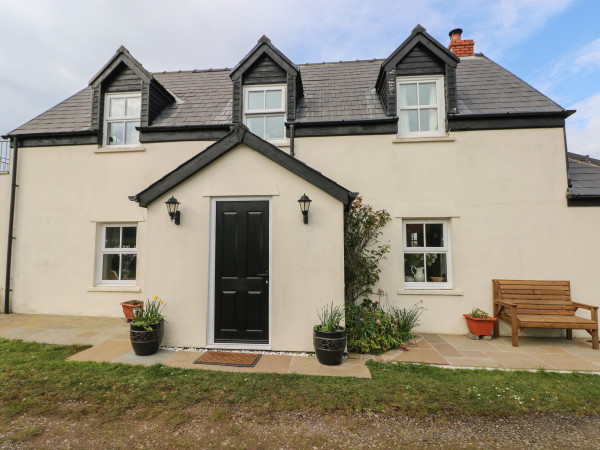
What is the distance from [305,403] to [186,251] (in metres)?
3.44

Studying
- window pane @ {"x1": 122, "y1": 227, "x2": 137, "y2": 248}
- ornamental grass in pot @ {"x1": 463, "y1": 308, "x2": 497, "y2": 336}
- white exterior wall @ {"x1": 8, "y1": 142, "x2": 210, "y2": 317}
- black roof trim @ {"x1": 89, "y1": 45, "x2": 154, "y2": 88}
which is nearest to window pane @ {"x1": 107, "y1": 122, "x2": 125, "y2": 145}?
white exterior wall @ {"x1": 8, "y1": 142, "x2": 210, "y2": 317}

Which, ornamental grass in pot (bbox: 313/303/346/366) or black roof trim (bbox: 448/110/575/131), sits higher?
black roof trim (bbox: 448/110/575/131)

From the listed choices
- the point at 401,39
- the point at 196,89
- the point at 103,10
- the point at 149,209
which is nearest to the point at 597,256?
the point at 401,39

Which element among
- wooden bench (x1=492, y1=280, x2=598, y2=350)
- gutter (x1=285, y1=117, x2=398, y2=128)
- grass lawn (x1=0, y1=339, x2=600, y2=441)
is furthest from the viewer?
gutter (x1=285, y1=117, x2=398, y2=128)

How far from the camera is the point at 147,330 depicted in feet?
16.5

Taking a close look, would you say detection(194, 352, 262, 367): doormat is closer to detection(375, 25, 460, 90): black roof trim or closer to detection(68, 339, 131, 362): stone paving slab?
detection(68, 339, 131, 362): stone paving slab

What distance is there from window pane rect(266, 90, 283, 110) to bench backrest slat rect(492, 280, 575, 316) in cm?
710

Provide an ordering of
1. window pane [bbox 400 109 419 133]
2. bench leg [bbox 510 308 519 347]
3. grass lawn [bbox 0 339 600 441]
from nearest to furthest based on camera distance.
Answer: grass lawn [bbox 0 339 600 441] → bench leg [bbox 510 308 519 347] → window pane [bbox 400 109 419 133]

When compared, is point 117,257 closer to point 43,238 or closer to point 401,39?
point 43,238

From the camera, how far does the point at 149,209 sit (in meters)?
5.68

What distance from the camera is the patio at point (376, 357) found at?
4734mm

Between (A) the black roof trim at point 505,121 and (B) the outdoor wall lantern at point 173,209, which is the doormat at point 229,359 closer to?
(B) the outdoor wall lantern at point 173,209

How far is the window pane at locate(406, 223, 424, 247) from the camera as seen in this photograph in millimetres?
7203

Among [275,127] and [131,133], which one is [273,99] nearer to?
[275,127]
